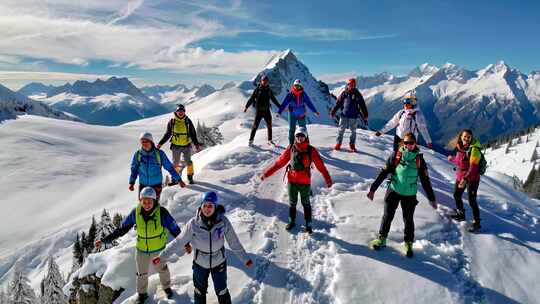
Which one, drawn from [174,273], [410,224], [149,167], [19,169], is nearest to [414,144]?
[410,224]

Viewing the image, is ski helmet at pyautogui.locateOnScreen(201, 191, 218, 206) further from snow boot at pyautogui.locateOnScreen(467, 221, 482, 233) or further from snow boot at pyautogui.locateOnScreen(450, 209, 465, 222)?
snow boot at pyautogui.locateOnScreen(450, 209, 465, 222)

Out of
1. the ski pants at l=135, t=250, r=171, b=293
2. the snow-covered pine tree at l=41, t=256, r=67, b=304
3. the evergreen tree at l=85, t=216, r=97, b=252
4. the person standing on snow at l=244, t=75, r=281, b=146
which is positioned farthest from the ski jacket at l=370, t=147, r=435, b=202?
the evergreen tree at l=85, t=216, r=97, b=252

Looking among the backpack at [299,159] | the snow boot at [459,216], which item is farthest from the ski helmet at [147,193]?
the snow boot at [459,216]

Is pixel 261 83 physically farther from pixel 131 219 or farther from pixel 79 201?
pixel 79 201

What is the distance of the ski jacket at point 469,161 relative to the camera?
11.1 m

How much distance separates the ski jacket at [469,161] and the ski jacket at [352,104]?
20.5 feet

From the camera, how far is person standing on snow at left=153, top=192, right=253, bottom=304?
7.80m

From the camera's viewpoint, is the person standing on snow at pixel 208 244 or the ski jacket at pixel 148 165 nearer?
the person standing on snow at pixel 208 244

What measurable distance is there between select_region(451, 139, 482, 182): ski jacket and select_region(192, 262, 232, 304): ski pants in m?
8.19

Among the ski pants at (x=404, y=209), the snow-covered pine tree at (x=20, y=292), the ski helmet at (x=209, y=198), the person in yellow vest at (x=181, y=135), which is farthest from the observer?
the snow-covered pine tree at (x=20, y=292)

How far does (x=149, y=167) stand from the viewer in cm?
1188

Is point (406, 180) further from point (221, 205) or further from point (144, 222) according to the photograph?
point (144, 222)

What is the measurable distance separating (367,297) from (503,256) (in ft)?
15.5

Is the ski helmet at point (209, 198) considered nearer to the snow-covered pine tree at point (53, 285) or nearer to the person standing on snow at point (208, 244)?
the person standing on snow at point (208, 244)
